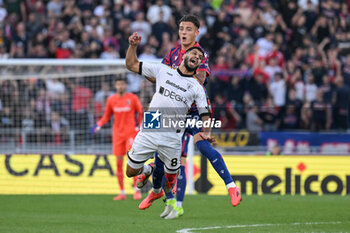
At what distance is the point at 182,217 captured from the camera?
10.1 metres

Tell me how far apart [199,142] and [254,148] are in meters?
7.45

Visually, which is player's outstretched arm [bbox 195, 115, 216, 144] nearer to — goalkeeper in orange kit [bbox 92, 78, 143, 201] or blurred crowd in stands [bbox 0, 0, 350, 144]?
goalkeeper in orange kit [bbox 92, 78, 143, 201]

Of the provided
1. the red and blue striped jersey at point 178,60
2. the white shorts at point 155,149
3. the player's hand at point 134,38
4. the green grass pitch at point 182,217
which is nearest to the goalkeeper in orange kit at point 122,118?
the green grass pitch at point 182,217

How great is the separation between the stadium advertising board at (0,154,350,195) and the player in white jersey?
21.4 ft

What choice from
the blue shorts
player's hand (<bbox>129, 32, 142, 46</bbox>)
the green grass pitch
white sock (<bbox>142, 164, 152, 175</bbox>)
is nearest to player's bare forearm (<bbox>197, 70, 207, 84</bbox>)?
the blue shorts

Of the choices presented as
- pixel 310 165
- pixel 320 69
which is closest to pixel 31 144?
pixel 310 165

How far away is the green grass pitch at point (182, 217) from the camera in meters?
8.66

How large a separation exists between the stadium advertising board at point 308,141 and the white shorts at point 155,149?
7.94m

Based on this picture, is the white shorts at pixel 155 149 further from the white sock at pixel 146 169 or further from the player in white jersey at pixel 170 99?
the white sock at pixel 146 169

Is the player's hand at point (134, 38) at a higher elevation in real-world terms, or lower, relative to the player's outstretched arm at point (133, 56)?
higher

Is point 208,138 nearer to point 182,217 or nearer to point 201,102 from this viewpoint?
point 201,102

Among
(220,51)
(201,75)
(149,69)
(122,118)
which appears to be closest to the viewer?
(149,69)

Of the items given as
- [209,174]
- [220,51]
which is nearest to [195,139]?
[209,174]

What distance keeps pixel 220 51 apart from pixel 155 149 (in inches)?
437
